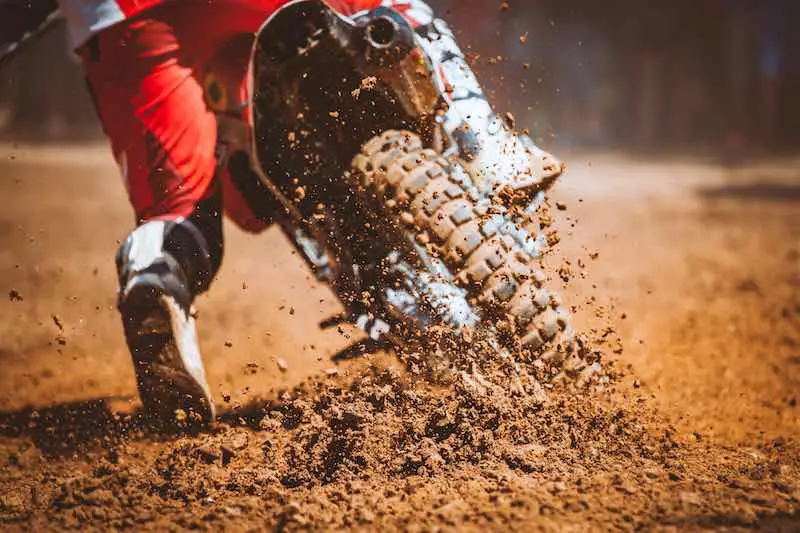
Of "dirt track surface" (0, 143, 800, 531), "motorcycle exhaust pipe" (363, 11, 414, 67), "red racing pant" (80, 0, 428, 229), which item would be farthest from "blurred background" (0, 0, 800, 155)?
"motorcycle exhaust pipe" (363, 11, 414, 67)

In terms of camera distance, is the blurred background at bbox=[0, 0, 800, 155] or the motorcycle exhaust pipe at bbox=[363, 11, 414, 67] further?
the blurred background at bbox=[0, 0, 800, 155]

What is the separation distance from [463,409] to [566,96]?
736 inches

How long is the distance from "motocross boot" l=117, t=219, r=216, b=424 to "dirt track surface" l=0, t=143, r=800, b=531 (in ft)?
0.39

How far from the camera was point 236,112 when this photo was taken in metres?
2.70

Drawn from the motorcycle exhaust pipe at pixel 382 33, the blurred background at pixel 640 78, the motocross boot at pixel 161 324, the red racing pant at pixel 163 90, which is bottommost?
the motocross boot at pixel 161 324

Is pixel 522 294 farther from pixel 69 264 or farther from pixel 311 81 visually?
pixel 69 264

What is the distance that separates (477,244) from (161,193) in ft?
3.47

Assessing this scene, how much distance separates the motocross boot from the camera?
238cm

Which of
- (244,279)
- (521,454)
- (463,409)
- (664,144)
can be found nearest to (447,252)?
(463,409)

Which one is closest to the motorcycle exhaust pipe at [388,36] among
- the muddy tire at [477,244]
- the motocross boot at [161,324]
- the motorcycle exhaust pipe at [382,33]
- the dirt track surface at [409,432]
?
the motorcycle exhaust pipe at [382,33]

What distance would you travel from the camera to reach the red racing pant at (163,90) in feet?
8.50

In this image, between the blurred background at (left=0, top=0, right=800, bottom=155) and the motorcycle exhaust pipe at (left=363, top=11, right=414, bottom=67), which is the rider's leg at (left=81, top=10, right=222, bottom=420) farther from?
the blurred background at (left=0, top=0, right=800, bottom=155)

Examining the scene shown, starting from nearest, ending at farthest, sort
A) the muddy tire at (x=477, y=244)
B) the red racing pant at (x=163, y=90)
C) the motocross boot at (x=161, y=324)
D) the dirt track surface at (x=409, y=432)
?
the dirt track surface at (x=409, y=432) → the muddy tire at (x=477, y=244) → the motocross boot at (x=161, y=324) → the red racing pant at (x=163, y=90)

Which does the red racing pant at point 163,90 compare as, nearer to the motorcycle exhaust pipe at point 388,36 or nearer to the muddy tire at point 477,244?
the motorcycle exhaust pipe at point 388,36
